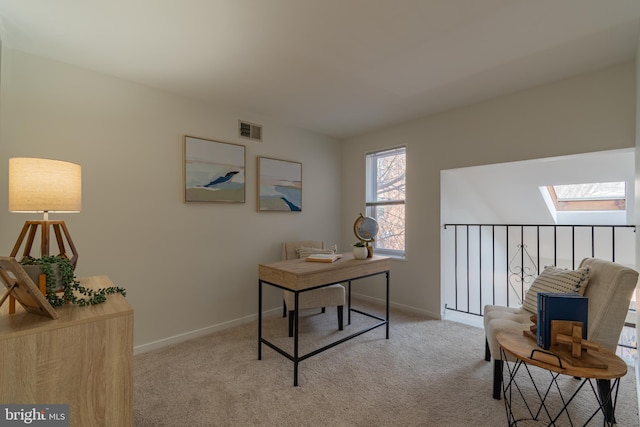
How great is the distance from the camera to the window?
375 centimetres

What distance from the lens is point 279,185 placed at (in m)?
3.49

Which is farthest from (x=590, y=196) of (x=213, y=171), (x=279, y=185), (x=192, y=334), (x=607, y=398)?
(x=192, y=334)

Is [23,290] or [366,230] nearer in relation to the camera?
[23,290]

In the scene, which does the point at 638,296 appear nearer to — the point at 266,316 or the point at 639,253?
the point at 639,253

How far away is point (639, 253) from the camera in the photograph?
1891mm

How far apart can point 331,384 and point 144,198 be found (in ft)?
7.32

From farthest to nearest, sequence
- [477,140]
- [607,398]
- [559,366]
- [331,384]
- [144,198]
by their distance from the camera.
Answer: [477,140] → [144,198] → [331,384] → [607,398] → [559,366]

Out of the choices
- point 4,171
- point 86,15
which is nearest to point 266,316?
point 4,171

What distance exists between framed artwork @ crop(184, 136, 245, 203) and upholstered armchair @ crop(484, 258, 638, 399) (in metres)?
2.66

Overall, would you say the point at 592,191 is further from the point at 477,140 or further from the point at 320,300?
the point at 320,300

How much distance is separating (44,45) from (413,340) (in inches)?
150

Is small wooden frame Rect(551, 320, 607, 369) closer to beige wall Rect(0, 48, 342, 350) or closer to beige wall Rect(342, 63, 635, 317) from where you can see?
beige wall Rect(342, 63, 635, 317)

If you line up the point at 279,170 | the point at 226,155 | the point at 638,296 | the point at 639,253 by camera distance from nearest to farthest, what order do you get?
the point at 638,296
the point at 639,253
the point at 226,155
the point at 279,170

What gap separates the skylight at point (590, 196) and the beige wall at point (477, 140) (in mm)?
1571
